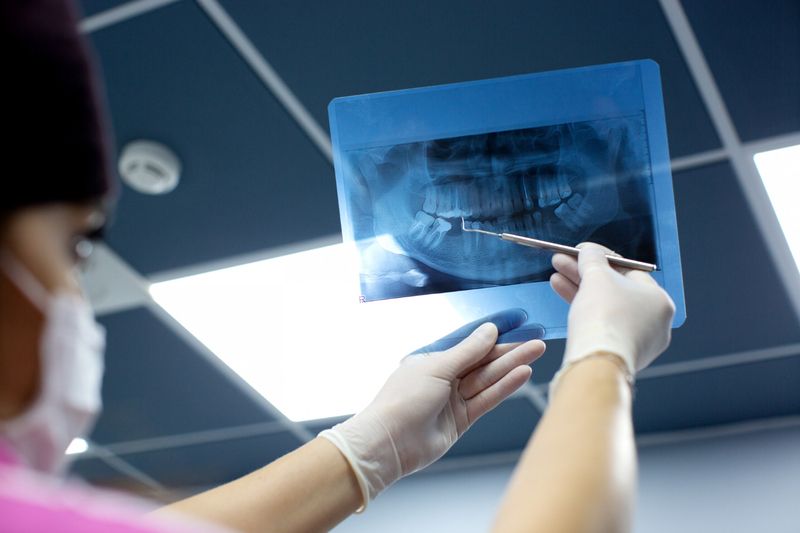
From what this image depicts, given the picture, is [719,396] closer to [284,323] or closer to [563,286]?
[284,323]

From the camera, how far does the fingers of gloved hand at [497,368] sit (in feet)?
4.34

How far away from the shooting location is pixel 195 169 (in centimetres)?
179

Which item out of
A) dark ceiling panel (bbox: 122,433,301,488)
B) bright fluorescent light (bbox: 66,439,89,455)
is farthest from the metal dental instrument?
bright fluorescent light (bbox: 66,439,89,455)

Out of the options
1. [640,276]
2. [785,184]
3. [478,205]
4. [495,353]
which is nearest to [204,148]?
[478,205]

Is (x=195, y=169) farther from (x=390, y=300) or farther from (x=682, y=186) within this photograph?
(x=682, y=186)

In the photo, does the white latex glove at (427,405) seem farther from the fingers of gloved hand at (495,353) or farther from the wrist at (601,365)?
the wrist at (601,365)

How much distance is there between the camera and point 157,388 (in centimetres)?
251

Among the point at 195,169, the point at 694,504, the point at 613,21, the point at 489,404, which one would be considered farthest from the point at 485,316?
the point at 694,504

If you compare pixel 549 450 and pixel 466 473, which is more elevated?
pixel 466 473

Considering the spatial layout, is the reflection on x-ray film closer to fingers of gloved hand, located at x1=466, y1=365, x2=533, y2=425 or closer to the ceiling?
fingers of gloved hand, located at x1=466, y1=365, x2=533, y2=425

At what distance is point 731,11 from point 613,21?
7.4 inches

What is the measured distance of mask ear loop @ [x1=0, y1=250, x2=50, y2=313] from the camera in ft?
2.14

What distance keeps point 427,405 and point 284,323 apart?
94cm

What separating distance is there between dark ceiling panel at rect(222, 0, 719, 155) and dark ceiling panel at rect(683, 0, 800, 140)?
55mm
